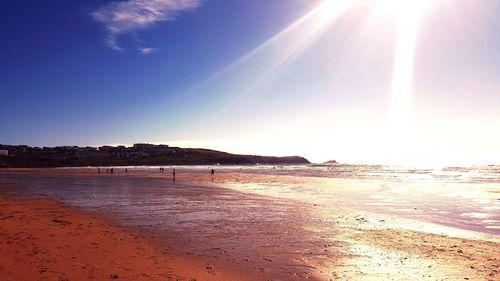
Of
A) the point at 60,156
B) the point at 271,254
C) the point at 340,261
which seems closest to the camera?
the point at 340,261

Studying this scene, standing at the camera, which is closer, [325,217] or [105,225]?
[105,225]

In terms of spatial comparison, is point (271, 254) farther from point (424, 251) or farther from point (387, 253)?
point (424, 251)

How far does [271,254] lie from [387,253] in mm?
3349

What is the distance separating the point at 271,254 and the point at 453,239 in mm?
6875

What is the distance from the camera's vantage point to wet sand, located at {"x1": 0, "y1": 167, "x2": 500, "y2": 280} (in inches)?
375

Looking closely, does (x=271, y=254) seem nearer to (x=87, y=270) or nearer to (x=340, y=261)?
(x=340, y=261)

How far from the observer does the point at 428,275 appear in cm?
955

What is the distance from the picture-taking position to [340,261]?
35.6 ft

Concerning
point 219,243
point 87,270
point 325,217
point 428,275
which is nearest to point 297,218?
point 325,217

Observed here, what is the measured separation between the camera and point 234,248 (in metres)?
12.3

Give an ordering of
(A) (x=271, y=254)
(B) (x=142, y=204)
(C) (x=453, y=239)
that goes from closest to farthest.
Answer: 1. (A) (x=271, y=254)
2. (C) (x=453, y=239)
3. (B) (x=142, y=204)

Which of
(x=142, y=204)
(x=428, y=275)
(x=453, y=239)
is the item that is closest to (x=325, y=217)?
(x=453, y=239)

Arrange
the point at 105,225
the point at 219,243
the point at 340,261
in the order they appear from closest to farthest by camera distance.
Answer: the point at 340,261 → the point at 219,243 → the point at 105,225

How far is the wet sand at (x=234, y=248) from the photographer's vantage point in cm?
952
